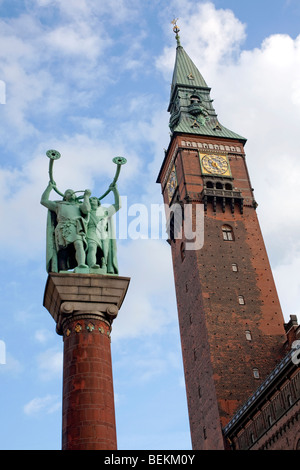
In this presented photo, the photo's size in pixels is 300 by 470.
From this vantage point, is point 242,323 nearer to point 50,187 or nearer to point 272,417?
point 272,417

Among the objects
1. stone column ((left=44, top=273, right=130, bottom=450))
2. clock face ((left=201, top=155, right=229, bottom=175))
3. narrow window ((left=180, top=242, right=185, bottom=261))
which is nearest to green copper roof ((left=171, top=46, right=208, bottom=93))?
clock face ((left=201, top=155, right=229, bottom=175))

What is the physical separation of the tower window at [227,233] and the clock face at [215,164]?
217 inches

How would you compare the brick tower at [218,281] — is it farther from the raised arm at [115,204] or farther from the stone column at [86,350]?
the stone column at [86,350]

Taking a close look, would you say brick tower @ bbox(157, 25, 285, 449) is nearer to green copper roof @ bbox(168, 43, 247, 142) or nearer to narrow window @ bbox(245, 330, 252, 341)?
narrow window @ bbox(245, 330, 252, 341)

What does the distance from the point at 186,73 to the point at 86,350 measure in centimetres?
5536

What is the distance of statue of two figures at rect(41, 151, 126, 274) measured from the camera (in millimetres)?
18547

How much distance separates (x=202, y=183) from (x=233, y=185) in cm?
284

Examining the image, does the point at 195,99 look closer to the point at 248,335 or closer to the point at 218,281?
the point at 218,281

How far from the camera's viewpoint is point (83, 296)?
17.2m

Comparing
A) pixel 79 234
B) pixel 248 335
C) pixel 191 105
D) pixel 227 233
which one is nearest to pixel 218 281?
pixel 248 335

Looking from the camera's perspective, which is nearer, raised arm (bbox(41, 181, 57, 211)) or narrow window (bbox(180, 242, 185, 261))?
raised arm (bbox(41, 181, 57, 211))

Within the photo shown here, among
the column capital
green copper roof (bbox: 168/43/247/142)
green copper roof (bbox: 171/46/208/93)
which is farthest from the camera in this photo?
green copper roof (bbox: 171/46/208/93)

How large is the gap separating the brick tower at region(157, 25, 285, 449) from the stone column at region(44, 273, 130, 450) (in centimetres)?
2577

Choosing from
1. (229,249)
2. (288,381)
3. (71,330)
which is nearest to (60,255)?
(71,330)
